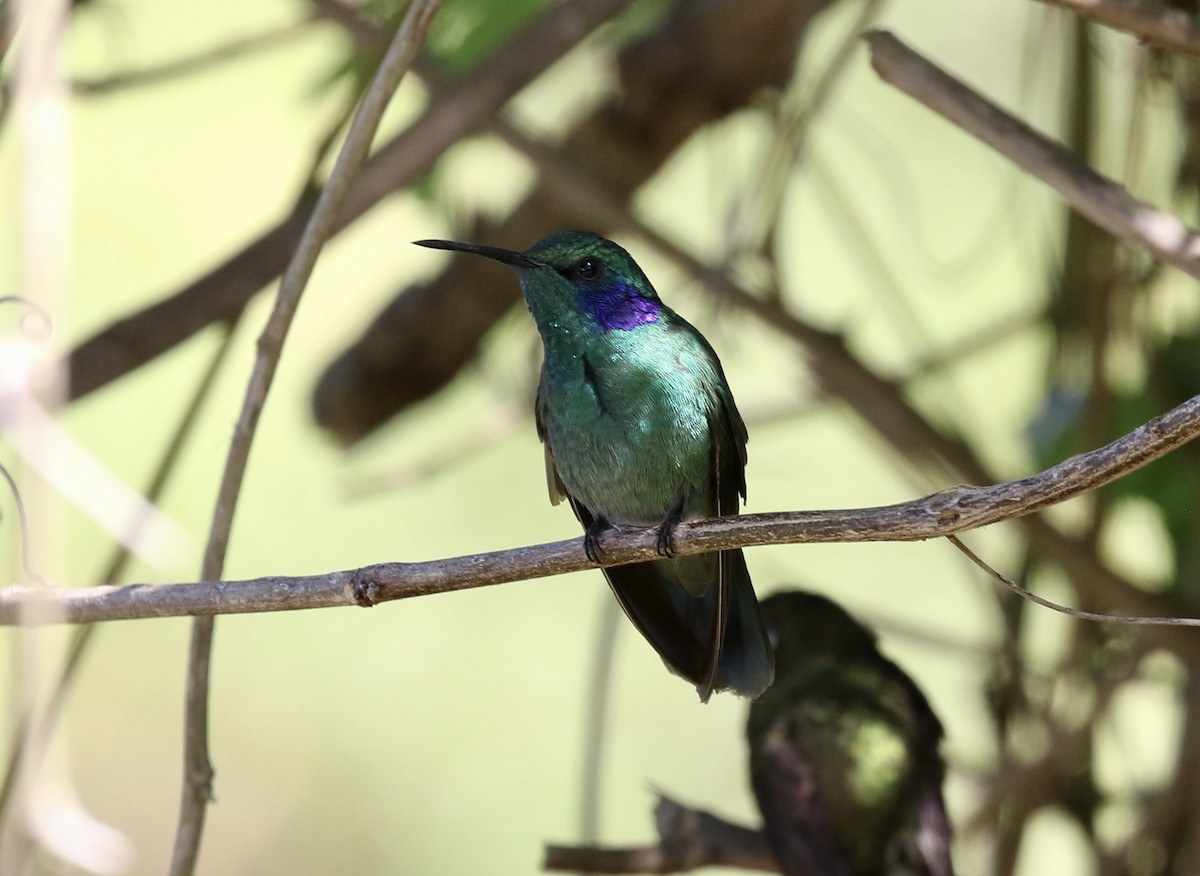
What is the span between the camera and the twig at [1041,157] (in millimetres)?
2395

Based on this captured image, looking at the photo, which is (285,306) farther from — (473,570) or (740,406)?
(740,406)

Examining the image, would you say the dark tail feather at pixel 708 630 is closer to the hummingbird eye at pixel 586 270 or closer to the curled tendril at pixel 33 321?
the hummingbird eye at pixel 586 270

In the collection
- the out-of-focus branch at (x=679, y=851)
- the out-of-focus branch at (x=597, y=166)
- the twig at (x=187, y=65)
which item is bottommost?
the out-of-focus branch at (x=679, y=851)

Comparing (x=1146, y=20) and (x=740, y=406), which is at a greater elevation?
(x=740, y=406)

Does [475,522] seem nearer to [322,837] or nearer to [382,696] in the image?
[382,696]

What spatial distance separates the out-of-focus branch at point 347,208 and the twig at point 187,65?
73 centimetres

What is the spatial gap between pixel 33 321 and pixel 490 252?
0.87 meters

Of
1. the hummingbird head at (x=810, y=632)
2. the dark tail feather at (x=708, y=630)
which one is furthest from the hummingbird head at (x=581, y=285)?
the hummingbird head at (x=810, y=632)

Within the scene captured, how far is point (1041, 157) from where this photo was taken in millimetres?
2453

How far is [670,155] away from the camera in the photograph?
13.8ft

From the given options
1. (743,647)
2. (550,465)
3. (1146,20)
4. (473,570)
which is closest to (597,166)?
(550,465)

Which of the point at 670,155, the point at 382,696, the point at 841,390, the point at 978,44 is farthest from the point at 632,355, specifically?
the point at 382,696

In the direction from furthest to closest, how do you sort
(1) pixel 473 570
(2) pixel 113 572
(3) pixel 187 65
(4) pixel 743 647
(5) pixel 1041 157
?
(3) pixel 187 65, (4) pixel 743 647, (2) pixel 113 572, (5) pixel 1041 157, (1) pixel 473 570

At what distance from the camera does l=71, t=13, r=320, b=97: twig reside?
138 inches
